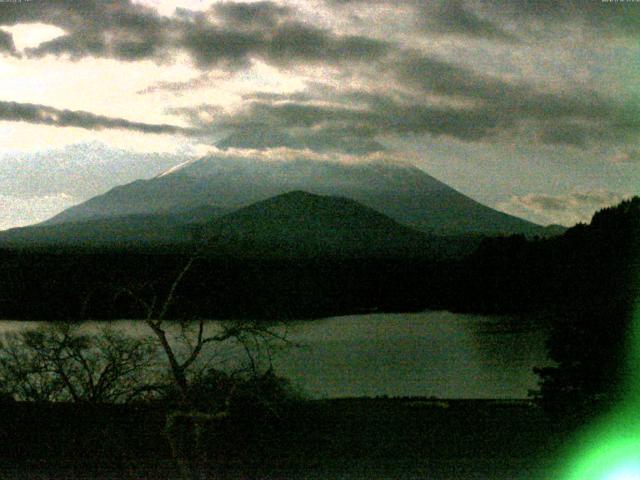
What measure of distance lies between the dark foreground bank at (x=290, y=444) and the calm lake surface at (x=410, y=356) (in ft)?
14.4

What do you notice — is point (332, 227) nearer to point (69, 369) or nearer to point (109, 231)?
point (109, 231)

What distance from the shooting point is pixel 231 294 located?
44.0 feet

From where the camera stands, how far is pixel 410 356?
24.5 metres

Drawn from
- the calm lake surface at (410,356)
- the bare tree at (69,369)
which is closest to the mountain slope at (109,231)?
the calm lake surface at (410,356)

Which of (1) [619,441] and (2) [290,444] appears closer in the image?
(1) [619,441]

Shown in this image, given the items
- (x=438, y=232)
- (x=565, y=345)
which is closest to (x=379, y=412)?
(x=565, y=345)

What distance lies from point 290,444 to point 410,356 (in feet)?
56.9

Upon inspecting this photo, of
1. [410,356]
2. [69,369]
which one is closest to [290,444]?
[69,369]

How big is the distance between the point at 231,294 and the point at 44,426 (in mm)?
5835

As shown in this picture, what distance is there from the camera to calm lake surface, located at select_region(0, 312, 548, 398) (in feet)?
60.1

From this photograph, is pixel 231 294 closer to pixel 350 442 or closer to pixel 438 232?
pixel 350 442

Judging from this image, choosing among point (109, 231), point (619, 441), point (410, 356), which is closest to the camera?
point (619, 441)

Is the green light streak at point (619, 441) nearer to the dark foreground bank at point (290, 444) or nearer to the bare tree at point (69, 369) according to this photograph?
the dark foreground bank at point (290, 444)

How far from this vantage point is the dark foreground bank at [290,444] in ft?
22.8
